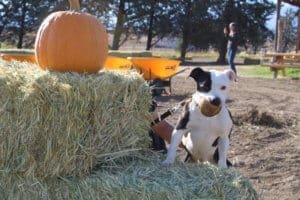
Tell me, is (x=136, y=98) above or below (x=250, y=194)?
above

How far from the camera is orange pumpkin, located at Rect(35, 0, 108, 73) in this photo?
4398 mm

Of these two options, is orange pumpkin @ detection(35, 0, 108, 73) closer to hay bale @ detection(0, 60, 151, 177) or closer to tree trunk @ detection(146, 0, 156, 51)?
hay bale @ detection(0, 60, 151, 177)

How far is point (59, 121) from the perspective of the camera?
3.78 metres

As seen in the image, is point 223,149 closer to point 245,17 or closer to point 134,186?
point 134,186

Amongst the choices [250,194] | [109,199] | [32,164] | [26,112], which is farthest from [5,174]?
[250,194]

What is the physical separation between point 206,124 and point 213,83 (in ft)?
1.33

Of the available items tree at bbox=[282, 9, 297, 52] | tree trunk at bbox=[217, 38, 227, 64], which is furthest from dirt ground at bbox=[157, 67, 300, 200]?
tree at bbox=[282, 9, 297, 52]

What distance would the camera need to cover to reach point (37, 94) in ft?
12.2

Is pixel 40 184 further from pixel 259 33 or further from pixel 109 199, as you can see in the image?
pixel 259 33

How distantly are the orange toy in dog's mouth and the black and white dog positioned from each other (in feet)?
0.11

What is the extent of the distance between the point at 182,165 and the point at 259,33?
1641 inches

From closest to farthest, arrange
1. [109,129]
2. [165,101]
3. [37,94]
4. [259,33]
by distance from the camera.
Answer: [37,94]
[109,129]
[165,101]
[259,33]

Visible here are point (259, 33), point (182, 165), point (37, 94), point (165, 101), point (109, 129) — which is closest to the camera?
point (37, 94)

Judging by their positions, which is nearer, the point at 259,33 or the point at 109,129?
the point at 109,129
